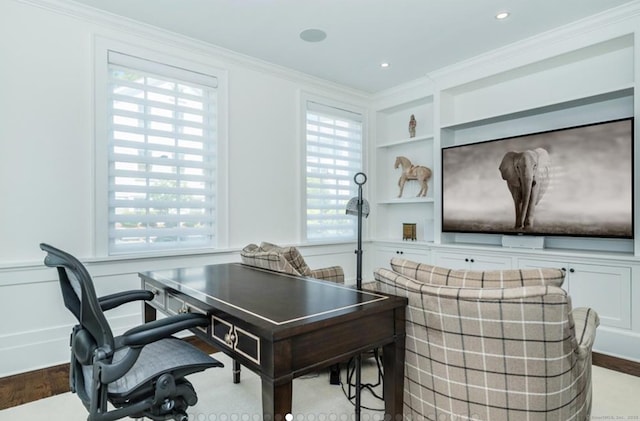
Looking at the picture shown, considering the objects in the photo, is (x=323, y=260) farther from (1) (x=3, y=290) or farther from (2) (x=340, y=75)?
(1) (x=3, y=290)

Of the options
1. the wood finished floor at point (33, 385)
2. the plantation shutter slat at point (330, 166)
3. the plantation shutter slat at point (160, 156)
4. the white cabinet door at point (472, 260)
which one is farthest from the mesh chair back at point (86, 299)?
the white cabinet door at point (472, 260)

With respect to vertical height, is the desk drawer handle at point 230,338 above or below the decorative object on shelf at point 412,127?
below

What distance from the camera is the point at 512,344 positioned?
1364 millimetres

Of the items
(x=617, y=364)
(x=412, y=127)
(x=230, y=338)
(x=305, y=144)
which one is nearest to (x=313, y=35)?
(x=305, y=144)

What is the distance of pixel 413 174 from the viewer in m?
4.74

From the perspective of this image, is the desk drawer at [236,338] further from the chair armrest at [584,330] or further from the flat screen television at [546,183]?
the flat screen television at [546,183]

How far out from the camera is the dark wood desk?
1.18 metres

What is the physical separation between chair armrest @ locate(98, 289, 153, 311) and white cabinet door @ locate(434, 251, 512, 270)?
3.16 m

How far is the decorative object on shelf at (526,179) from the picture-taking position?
344 centimetres

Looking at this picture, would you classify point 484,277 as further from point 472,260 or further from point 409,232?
point 409,232

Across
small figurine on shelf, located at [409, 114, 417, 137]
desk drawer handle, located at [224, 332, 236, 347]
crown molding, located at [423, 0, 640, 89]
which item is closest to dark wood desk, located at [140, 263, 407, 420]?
desk drawer handle, located at [224, 332, 236, 347]

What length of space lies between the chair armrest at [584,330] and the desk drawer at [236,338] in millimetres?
1296

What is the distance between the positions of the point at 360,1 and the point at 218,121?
1.75 metres

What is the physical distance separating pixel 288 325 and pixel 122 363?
0.64 m
